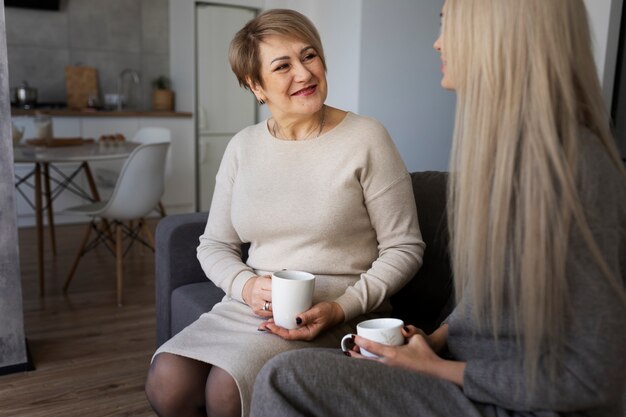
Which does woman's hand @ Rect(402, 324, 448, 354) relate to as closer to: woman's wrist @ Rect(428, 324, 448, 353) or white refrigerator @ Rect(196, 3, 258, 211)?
woman's wrist @ Rect(428, 324, 448, 353)

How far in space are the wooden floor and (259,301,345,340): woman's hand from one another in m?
0.90

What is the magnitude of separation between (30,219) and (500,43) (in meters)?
4.65

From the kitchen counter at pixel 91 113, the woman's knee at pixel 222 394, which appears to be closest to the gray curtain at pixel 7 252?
the woman's knee at pixel 222 394

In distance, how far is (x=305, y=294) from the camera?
1357 mm

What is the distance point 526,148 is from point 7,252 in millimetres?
1941

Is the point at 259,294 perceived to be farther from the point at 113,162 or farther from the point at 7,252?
the point at 113,162

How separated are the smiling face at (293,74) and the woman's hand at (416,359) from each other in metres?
0.69

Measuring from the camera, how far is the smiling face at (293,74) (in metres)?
1.62

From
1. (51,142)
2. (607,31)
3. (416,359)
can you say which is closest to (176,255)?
(416,359)

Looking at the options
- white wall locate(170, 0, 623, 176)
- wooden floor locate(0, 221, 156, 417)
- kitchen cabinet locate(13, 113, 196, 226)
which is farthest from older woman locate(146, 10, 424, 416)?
kitchen cabinet locate(13, 113, 196, 226)

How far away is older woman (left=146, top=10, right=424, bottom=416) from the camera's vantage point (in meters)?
1.46

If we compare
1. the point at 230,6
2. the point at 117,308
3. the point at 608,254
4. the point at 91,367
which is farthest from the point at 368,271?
the point at 230,6

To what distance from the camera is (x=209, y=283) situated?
210 cm

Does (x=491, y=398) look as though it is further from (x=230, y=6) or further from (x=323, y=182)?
(x=230, y=6)
